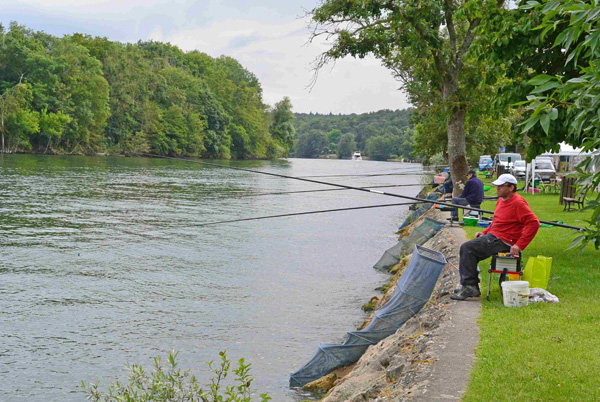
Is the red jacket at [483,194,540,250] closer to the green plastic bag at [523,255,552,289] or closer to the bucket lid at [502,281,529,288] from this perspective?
the green plastic bag at [523,255,552,289]

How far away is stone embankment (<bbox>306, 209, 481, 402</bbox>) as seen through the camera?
20.8ft

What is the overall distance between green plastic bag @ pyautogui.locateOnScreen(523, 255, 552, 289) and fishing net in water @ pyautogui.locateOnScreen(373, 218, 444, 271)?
943cm

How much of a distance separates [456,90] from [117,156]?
93.3 meters

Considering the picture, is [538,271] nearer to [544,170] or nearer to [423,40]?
[423,40]

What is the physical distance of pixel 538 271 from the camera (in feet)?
30.6

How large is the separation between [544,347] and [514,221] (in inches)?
104

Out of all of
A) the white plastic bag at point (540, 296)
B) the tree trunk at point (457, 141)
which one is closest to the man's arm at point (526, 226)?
the white plastic bag at point (540, 296)

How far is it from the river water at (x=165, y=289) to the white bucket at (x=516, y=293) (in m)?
3.18

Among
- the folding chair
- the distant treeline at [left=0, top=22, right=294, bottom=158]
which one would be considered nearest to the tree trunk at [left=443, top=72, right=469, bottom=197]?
the folding chair

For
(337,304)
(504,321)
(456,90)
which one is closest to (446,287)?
(504,321)

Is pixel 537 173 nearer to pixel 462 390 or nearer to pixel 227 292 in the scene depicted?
pixel 227 292

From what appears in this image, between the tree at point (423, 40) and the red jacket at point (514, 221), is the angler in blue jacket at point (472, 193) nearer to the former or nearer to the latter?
the tree at point (423, 40)

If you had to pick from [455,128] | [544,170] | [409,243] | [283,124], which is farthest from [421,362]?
[283,124]

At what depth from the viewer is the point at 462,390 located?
237 inches
